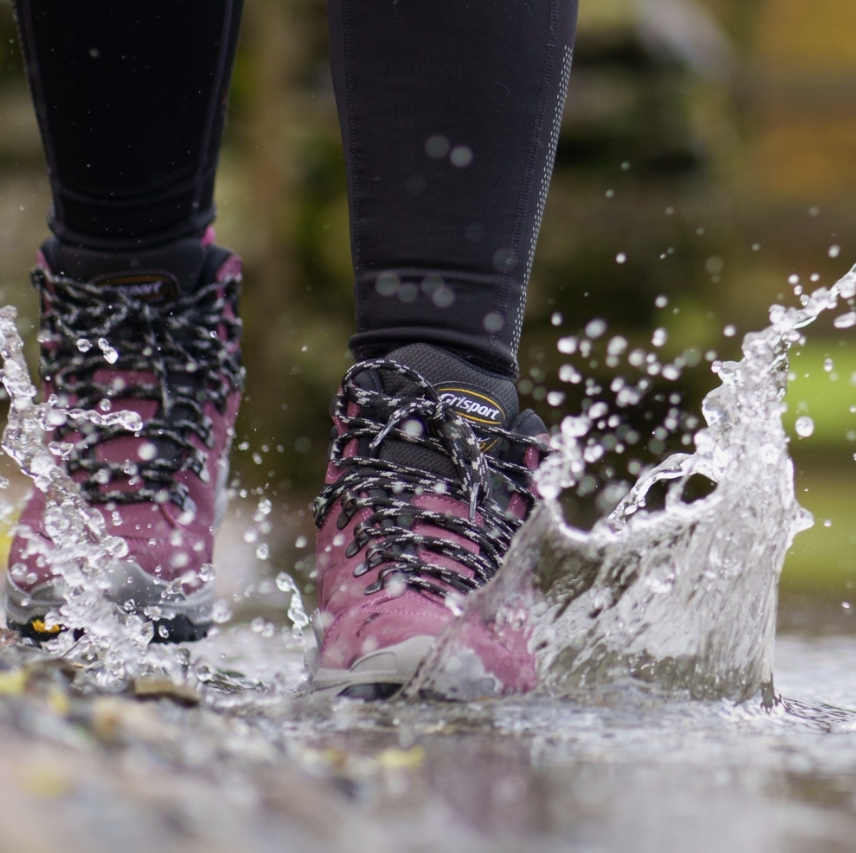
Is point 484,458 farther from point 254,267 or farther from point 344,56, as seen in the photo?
point 254,267

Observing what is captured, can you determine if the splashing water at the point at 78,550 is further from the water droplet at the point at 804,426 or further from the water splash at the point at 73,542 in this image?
the water droplet at the point at 804,426

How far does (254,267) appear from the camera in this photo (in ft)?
12.6

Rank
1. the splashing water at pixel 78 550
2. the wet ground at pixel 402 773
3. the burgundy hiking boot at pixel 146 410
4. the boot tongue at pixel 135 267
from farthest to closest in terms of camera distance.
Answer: the boot tongue at pixel 135 267 < the burgundy hiking boot at pixel 146 410 < the splashing water at pixel 78 550 < the wet ground at pixel 402 773

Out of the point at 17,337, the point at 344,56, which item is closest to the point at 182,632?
the point at 17,337

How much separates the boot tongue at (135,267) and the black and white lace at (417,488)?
348 mm

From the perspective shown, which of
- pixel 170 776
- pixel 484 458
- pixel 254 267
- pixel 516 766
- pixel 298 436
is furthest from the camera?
pixel 254 267

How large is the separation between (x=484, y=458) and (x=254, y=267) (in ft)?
9.79

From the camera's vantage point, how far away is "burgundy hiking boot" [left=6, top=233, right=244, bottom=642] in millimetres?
1139

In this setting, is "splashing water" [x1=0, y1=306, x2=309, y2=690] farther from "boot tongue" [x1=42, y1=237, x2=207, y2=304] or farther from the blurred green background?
the blurred green background

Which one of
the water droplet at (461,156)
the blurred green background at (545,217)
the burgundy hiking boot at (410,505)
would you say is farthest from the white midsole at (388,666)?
the blurred green background at (545,217)

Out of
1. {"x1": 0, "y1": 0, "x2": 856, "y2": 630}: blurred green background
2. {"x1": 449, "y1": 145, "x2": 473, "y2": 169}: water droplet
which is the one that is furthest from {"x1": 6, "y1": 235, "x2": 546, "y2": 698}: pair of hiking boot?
{"x1": 0, "y1": 0, "x2": 856, "y2": 630}: blurred green background

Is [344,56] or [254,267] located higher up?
[254,267]

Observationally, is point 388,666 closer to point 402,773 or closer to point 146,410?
point 402,773

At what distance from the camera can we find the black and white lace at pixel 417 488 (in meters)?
0.91
